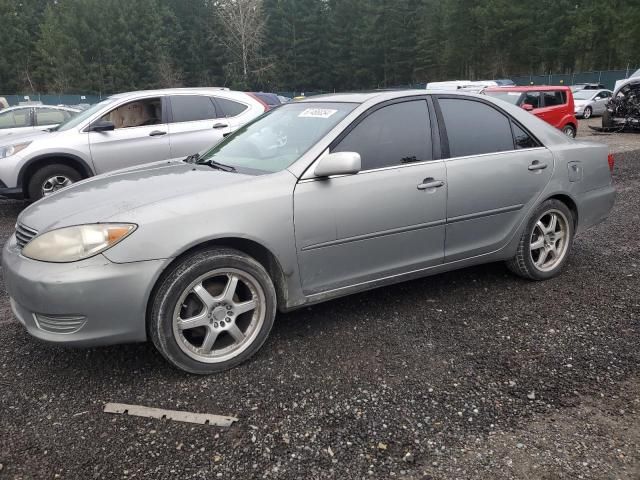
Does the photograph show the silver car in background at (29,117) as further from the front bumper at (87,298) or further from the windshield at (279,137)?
the front bumper at (87,298)

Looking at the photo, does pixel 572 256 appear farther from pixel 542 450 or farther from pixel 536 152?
pixel 542 450

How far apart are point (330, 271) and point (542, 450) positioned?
1521 millimetres

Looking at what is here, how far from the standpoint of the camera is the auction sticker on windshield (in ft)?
11.8

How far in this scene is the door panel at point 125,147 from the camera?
23.7 feet

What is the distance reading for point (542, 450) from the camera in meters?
2.32

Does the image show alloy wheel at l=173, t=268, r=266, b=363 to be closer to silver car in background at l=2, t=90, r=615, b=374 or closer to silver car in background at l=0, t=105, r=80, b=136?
silver car in background at l=2, t=90, r=615, b=374

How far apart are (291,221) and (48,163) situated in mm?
5642

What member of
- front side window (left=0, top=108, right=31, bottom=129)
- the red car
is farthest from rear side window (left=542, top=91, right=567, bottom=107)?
front side window (left=0, top=108, right=31, bottom=129)

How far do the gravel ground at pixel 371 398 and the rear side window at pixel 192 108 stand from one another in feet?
14.9

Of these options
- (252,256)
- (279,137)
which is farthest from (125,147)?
(252,256)

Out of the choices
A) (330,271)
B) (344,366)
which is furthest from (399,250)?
(344,366)

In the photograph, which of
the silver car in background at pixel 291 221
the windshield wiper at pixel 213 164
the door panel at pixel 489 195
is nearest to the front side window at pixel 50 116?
the windshield wiper at pixel 213 164

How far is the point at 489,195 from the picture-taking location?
151 inches

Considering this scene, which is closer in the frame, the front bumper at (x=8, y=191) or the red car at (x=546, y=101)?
the front bumper at (x=8, y=191)
